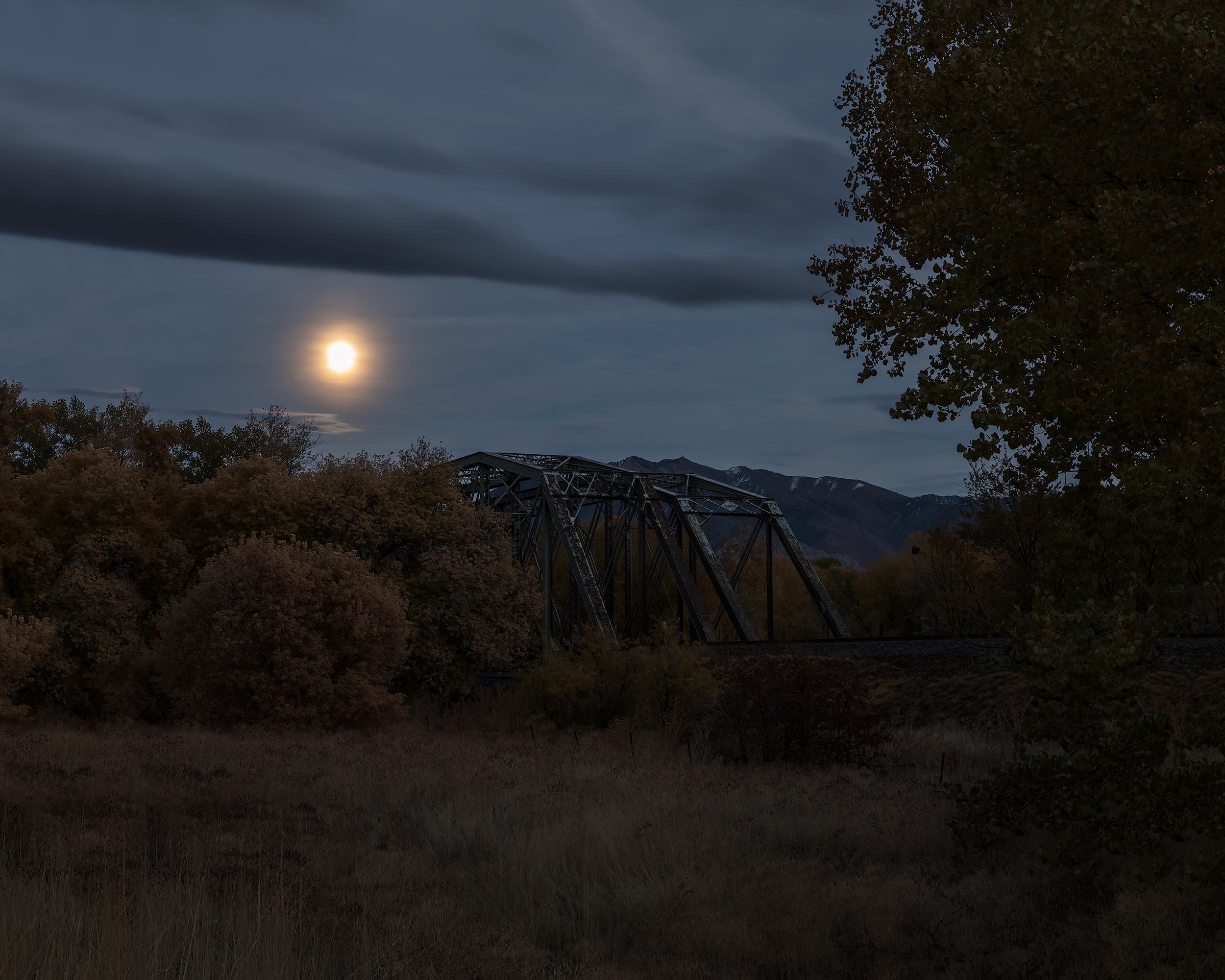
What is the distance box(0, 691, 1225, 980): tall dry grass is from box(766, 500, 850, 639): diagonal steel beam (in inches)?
659

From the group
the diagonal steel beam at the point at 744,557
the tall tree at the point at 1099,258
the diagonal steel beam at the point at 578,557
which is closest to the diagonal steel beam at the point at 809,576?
the diagonal steel beam at the point at 744,557

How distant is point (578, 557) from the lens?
38438mm

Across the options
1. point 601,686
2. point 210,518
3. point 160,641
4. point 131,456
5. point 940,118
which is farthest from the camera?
point 131,456

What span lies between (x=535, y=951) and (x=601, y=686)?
20320mm

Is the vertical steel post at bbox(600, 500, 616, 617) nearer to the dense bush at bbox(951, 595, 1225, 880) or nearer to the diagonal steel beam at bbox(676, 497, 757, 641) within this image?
the diagonal steel beam at bbox(676, 497, 757, 641)

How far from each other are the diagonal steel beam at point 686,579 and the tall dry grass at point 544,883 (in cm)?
1640

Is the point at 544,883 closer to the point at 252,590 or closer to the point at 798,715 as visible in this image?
the point at 798,715

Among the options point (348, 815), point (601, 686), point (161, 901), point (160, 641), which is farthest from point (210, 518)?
point (161, 901)

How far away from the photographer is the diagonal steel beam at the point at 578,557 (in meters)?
36.5

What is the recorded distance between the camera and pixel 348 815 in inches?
656

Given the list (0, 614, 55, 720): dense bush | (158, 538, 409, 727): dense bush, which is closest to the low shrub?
(158, 538, 409, 727): dense bush

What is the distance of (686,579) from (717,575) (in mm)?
1177

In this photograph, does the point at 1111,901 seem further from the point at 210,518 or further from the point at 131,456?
the point at 131,456

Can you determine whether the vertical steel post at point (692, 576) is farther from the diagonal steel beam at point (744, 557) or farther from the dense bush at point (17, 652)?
the dense bush at point (17, 652)
